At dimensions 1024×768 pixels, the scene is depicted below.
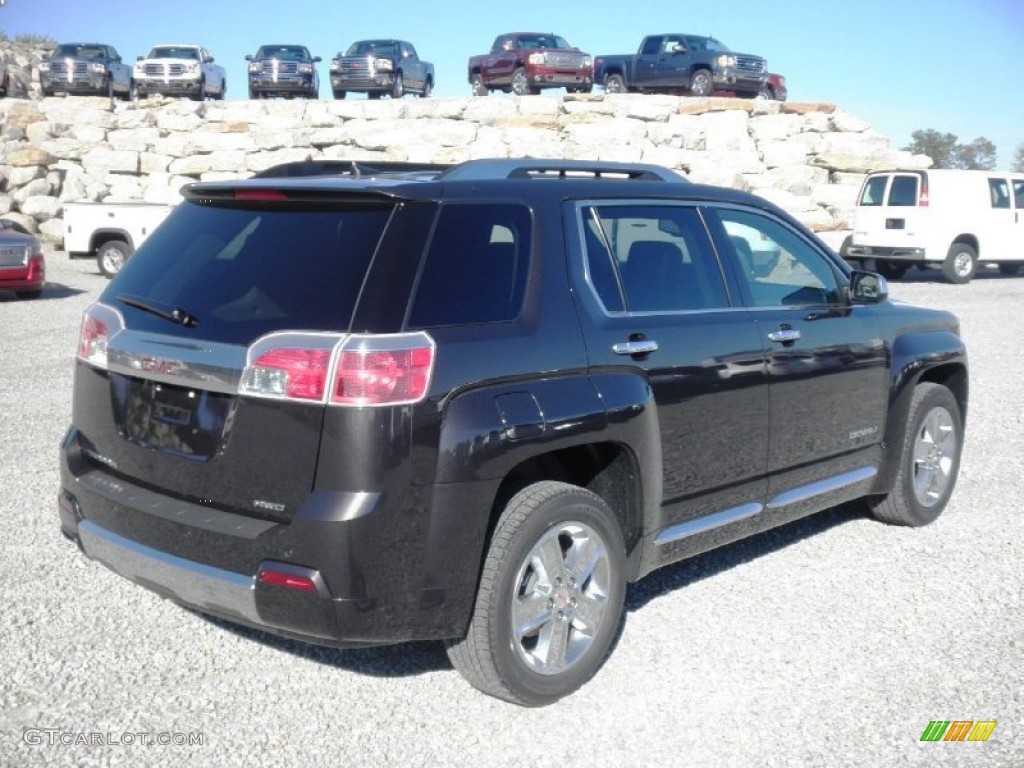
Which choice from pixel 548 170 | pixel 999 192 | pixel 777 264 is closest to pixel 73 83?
pixel 999 192

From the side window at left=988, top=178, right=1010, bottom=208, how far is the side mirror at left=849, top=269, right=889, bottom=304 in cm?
1939

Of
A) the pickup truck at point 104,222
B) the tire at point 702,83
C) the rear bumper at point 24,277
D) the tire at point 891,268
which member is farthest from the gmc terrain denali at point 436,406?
the tire at point 702,83

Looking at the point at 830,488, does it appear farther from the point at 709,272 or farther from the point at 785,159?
the point at 785,159

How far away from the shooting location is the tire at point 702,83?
103ft

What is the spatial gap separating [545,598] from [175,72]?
30.9m

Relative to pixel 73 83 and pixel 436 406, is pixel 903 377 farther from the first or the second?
pixel 73 83

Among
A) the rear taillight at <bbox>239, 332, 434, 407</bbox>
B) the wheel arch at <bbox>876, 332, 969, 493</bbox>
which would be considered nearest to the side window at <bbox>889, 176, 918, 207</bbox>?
the wheel arch at <bbox>876, 332, 969, 493</bbox>

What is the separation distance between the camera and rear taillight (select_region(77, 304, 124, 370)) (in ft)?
13.0

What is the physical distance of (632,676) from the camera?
4.15m

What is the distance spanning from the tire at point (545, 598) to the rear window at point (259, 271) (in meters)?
0.93

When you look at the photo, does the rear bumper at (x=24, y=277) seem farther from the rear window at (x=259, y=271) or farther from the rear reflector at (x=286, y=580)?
the rear reflector at (x=286, y=580)

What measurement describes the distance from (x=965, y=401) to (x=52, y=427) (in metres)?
6.20

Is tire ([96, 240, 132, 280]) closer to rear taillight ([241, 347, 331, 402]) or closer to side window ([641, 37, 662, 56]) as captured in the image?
rear taillight ([241, 347, 331, 402])
